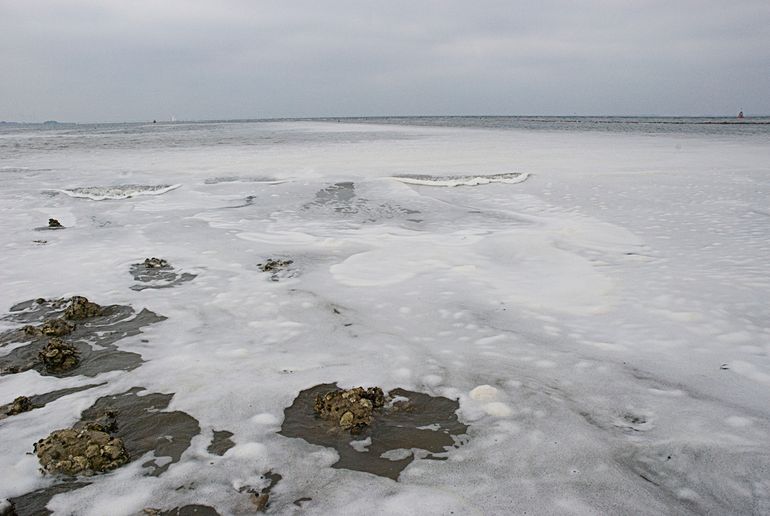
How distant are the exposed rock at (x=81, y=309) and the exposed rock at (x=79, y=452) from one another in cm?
204

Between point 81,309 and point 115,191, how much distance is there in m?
8.31

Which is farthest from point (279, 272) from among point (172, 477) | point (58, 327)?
point (172, 477)

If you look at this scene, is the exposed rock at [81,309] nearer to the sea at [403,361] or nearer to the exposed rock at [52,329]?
the sea at [403,361]

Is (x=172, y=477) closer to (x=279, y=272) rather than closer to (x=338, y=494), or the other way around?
(x=338, y=494)

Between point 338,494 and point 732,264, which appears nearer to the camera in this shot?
point 338,494

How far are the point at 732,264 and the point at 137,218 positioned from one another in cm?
889

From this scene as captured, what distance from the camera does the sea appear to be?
7.90ft

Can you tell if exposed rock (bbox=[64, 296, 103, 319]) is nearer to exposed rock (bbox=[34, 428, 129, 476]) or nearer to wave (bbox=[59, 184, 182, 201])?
exposed rock (bbox=[34, 428, 129, 476])

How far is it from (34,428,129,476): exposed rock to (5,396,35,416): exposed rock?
0.54 meters

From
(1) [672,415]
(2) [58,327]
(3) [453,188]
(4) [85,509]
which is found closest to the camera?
(4) [85,509]

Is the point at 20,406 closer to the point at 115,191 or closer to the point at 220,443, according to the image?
the point at 220,443

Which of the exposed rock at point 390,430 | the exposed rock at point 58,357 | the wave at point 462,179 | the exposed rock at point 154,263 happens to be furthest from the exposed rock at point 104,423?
the wave at point 462,179

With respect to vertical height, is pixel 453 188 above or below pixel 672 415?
above

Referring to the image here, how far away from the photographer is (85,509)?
7.43ft
